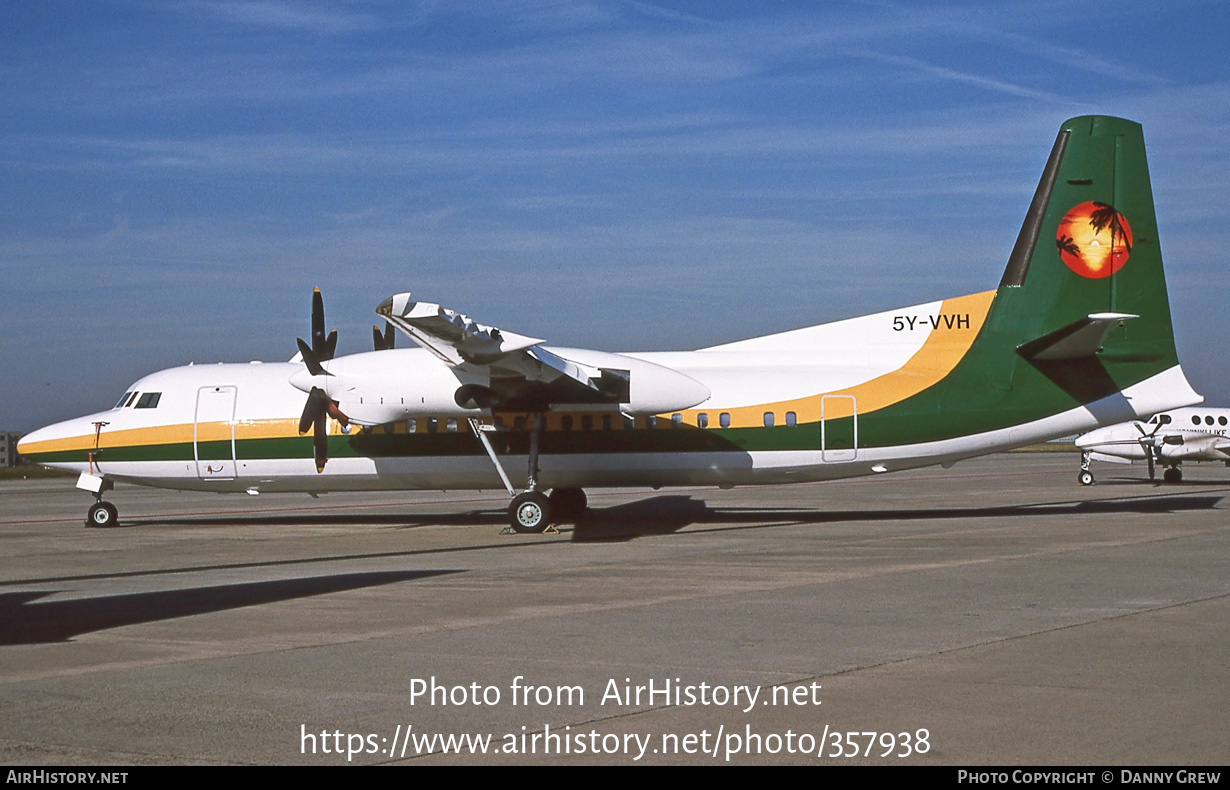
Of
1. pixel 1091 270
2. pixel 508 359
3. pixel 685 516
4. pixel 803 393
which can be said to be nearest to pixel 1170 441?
pixel 1091 270

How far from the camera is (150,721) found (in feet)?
22.3

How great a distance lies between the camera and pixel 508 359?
63.1ft

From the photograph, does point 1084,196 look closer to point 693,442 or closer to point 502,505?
point 693,442

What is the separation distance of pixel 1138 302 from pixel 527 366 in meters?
11.6

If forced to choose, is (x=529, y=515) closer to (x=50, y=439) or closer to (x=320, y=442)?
(x=320, y=442)

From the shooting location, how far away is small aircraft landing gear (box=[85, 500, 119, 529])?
79.2ft

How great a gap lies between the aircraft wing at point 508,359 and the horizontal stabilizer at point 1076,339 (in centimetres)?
765

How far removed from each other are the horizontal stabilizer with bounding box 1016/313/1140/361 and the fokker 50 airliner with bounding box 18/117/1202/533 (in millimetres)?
40

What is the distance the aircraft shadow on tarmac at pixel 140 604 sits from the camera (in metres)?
10.4

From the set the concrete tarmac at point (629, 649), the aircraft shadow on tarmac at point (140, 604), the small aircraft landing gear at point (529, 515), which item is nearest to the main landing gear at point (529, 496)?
the small aircraft landing gear at point (529, 515)

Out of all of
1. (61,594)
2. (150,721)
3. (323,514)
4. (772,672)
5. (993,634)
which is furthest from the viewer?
(323,514)

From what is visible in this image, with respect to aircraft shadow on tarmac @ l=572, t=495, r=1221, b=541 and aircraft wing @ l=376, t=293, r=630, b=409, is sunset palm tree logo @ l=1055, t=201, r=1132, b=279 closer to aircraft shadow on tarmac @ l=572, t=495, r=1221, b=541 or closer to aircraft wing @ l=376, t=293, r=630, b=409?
aircraft shadow on tarmac @ l=572, t=495, r=1221, b=541

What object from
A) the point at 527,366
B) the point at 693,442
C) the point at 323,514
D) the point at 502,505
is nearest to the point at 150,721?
the point at 527,366

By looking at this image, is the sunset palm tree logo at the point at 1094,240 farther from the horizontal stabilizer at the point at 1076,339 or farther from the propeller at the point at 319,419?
the propeller at the point at 319,419
